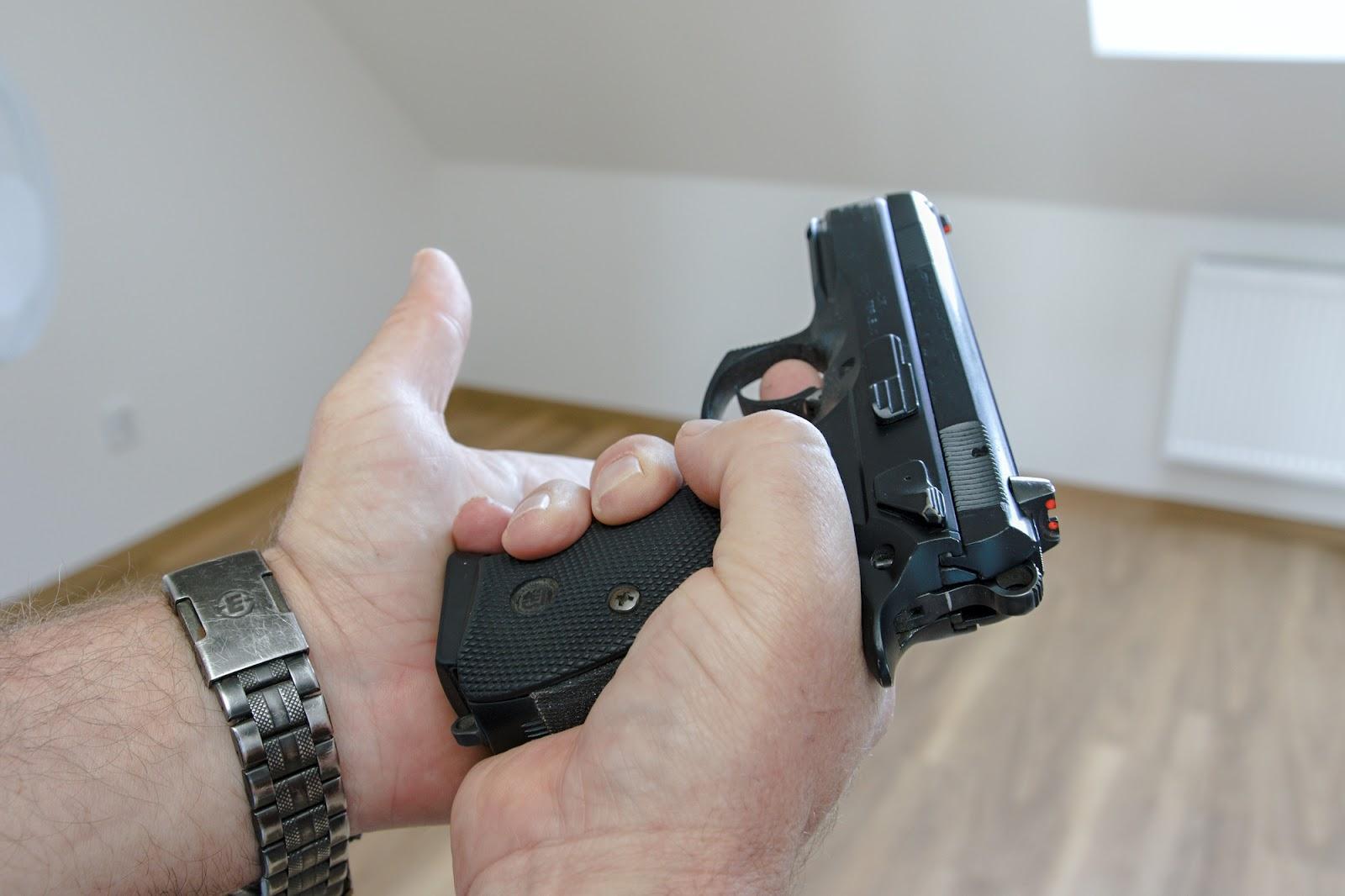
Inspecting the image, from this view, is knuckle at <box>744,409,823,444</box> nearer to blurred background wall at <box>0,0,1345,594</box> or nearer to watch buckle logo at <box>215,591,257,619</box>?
watch buckle logo at <box>215,591,257,619</box>

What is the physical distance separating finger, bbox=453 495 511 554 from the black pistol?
3 centimetres

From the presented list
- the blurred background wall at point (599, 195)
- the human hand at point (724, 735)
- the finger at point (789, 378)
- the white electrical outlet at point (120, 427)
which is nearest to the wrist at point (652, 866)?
the human hand at point (724, 735)

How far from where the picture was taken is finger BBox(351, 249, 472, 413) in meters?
1.12

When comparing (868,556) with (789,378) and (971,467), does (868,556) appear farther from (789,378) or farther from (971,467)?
(789,378)

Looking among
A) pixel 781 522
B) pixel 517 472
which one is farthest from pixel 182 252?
pixel 781 522

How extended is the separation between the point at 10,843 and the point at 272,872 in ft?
0.63

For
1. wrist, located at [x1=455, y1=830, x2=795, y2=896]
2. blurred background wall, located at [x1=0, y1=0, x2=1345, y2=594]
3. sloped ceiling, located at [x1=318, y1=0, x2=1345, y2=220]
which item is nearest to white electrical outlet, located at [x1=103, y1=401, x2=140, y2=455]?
blurred background wall, located at [x1=0, y1=0, x2=1345, y2=594]

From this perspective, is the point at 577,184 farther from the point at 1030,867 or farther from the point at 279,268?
the point at 1030,867

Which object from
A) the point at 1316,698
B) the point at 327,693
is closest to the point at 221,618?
the point at 327,693

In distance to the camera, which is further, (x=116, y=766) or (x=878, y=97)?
(x=878, y=97)

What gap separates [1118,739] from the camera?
2.23 m

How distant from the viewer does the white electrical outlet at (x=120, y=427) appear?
287cm

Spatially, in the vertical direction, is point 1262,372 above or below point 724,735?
below

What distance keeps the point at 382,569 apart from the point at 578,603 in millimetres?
262
